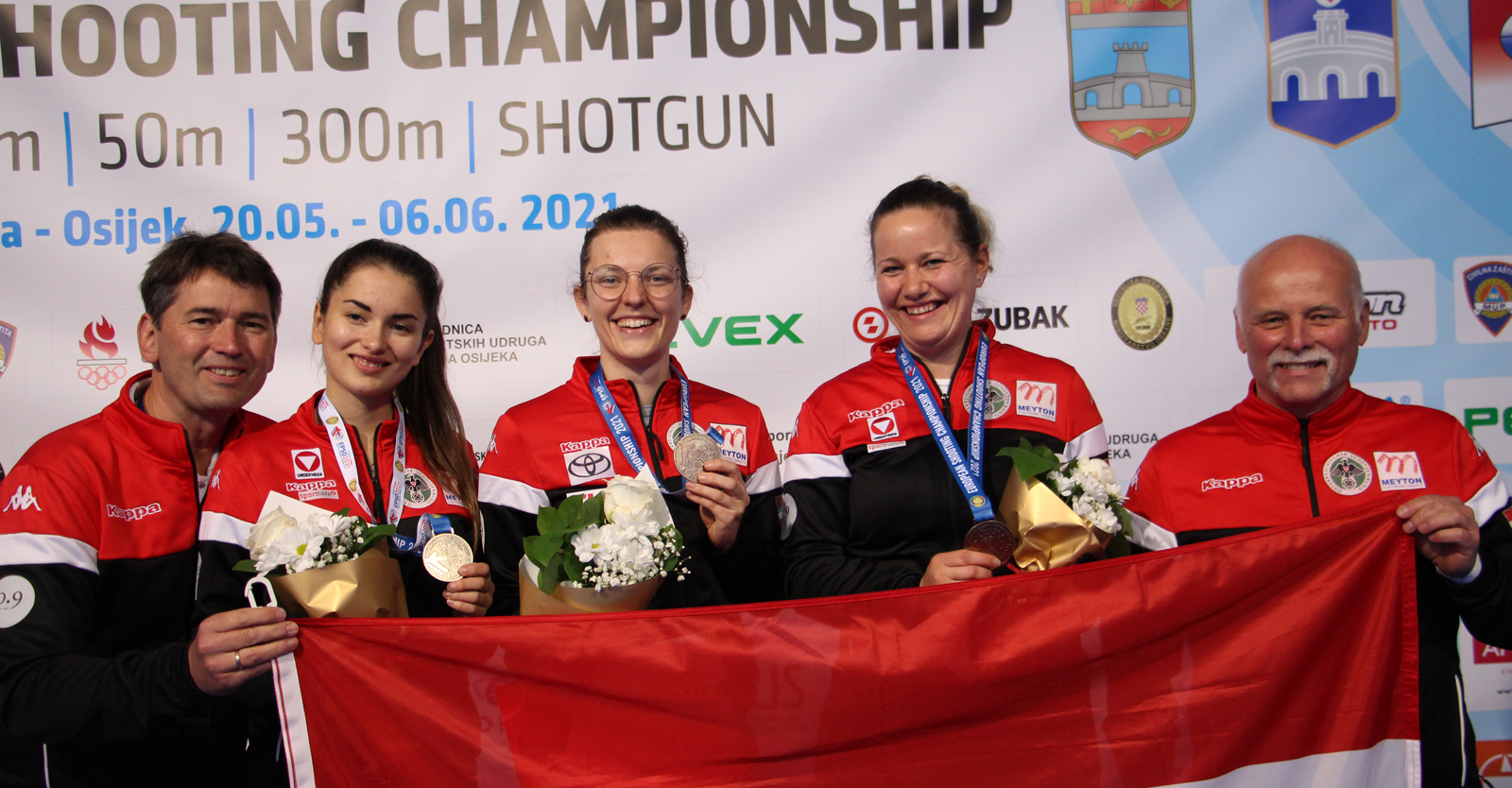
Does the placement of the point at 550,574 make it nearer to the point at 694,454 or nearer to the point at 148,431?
the point at 694,454

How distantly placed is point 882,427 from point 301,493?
1611 millimetres

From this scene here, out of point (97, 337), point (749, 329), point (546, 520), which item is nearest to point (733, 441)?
point (546, 520)

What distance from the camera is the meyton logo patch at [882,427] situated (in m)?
2.62

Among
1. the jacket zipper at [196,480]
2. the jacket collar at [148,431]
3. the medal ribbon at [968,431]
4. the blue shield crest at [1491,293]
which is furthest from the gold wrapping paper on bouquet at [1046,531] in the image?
the blue shield crest at [1491,293]

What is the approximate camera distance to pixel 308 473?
99.3 inches

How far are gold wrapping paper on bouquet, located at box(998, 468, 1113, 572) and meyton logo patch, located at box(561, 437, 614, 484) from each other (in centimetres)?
111

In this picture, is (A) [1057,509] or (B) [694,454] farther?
(B) [694,454]

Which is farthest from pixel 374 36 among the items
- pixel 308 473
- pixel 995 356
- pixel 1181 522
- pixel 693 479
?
pixel 1181 522

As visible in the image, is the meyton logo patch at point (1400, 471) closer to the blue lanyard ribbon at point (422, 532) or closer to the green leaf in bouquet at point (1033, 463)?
the green leaf in bouquet at point (1033, 463)

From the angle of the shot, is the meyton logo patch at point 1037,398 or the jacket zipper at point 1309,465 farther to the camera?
the meyton logo patch at point 1037,398

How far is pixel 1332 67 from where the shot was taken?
388 cm

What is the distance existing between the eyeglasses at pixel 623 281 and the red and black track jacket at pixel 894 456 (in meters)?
0.56

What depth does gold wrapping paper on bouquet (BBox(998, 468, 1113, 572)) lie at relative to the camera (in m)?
2.10

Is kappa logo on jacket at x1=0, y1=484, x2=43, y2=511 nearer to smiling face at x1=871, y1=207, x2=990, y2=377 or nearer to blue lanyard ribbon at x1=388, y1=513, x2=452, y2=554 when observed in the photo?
blue lanyard ribbon at x1=388, y1=513, x2=452, y2=554
